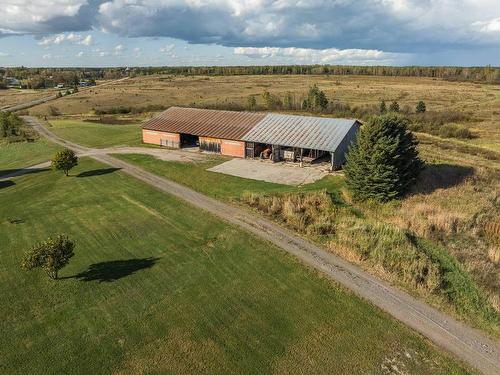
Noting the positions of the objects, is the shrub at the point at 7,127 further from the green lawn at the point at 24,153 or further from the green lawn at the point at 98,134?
the green lawn at the point at 24,153

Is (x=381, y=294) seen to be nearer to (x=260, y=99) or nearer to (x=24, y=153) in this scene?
(x=24, y=153)

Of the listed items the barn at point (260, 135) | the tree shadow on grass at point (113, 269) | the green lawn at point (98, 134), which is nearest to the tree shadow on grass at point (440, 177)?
the barn at point (260, 135)

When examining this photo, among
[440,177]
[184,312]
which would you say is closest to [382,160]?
[440,177]

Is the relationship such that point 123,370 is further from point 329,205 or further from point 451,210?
point 451,210

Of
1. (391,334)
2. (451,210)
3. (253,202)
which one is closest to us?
(391,334)

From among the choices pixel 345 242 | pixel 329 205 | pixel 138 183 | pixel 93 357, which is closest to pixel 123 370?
pixel 93 357
